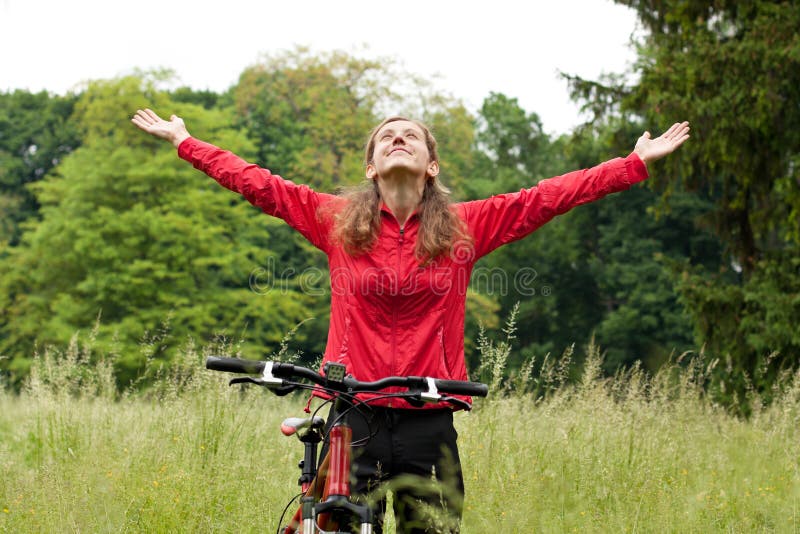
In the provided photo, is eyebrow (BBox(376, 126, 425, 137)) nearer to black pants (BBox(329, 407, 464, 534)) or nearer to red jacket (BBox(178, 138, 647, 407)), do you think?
red jacket (BBox(178, 138, 647, 407))

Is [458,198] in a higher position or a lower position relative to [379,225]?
higher

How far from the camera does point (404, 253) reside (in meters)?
3.30

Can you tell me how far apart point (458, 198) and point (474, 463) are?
25.0 metres

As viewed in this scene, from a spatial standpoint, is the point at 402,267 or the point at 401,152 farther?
the point at 401,152

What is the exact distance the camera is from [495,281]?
3353 centimetres

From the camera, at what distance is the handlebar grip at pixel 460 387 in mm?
2543

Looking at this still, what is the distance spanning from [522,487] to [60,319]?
2533cm

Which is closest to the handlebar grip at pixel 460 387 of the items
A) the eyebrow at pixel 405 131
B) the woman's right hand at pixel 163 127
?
the eyebrow at pixel 405 131

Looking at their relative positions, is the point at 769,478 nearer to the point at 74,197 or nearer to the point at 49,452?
the point at 49,452

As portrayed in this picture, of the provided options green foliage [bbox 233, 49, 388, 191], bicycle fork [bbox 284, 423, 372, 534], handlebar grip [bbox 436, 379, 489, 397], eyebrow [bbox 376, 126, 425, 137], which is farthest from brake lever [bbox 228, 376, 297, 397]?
green foliage [bbox 233, 49, 388, 191]

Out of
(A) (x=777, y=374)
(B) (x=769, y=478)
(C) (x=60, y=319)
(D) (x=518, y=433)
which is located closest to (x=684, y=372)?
(B) (x=769, y=478)

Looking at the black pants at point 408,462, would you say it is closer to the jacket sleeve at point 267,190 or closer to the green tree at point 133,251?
the jacket sleeve at point 267,190

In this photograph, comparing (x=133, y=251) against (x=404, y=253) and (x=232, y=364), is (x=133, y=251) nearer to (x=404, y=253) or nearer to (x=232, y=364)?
(x=404, y=253)

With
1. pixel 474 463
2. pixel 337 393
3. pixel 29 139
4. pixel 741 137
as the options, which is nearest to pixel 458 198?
pixel 741 137
